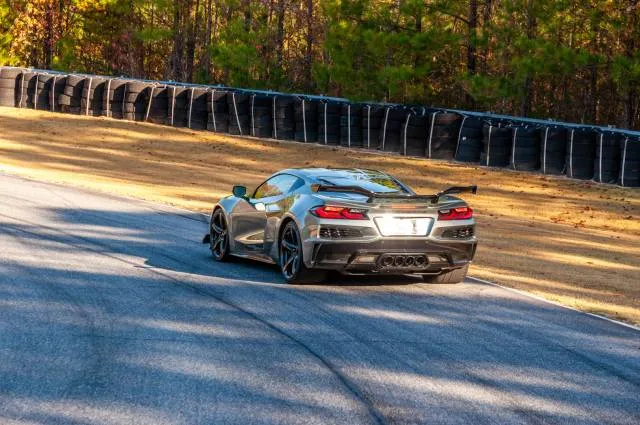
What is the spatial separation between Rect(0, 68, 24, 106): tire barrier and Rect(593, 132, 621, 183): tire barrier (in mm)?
23067

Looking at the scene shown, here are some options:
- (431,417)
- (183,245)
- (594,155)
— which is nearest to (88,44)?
(594,155)

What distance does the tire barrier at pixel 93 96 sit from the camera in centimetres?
4069

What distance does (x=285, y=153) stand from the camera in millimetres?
35281

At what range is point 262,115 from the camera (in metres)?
36.2

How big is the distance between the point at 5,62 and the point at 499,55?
37.1 metres

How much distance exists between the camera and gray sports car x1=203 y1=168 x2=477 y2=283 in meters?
12.5

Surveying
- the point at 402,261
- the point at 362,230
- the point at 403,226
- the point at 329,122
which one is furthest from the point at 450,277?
the point at 329,122

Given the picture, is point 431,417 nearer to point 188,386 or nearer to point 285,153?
point 188,386

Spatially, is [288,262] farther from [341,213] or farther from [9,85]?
[9,85]

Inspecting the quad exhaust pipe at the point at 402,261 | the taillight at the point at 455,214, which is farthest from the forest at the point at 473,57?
the quad exhaust pipe at the point at 402,261

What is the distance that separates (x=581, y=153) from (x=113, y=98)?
1820cm

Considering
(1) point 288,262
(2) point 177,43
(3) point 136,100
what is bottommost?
(1) point 288,262

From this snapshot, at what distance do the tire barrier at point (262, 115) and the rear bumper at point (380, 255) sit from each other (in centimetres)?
2346

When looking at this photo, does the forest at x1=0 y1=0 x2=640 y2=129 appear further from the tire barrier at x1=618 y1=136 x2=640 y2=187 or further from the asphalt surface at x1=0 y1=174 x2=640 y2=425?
the asphalt surface at x1=0 y1=174 x2=640 y2=425
